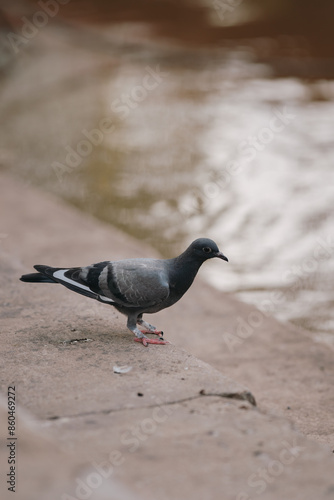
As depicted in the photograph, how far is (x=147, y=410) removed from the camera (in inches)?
130

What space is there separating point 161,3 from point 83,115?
858cm

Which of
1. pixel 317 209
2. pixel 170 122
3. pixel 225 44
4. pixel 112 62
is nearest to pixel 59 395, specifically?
pixel 317 209

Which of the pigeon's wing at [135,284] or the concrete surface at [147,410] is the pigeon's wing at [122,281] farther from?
the concrete surface at [147,410]

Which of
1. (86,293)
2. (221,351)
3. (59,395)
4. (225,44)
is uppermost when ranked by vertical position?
(225,44)

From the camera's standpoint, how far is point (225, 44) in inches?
630

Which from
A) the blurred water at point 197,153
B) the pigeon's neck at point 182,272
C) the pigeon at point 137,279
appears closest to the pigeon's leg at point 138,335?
the pigeon at point 137,279

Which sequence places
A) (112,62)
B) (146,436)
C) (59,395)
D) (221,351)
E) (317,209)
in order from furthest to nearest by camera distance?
(112,62) → (317,209) → (221,351) → (59,395) → (146,436)

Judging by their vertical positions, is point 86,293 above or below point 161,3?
below

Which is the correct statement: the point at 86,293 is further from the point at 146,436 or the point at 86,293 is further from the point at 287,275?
the point at 287,275

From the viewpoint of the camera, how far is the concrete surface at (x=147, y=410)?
2.73 metres

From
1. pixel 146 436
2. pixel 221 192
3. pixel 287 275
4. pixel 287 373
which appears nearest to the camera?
pixel 146 436

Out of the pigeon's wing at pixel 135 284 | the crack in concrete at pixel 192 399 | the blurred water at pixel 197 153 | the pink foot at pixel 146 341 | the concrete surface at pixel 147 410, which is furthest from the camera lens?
the blurred water at pixel 197 153

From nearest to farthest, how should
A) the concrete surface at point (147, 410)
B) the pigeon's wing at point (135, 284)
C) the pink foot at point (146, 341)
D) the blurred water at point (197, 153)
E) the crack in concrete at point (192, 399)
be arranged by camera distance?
the concrete surface at point (147, 410) < the crack in concrete at point (192, 399) < the pigeon's wing at point (135, 284) < the pink foot at point (146, 341) < the blurred water at point (197, 153)

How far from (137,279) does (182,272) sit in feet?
0.84
